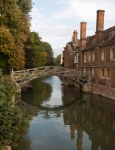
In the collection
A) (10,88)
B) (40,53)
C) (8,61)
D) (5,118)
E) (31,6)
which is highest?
(31,6)

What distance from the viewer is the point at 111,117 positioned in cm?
1548

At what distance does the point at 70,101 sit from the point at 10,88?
13.5 metres

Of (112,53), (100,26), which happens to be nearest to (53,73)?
(112,53)

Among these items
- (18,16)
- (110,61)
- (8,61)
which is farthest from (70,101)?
(18,16)

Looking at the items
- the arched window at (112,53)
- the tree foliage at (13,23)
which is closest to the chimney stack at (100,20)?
the arched window at (112,53)

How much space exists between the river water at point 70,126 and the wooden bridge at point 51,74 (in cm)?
308

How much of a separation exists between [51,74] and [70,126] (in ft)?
39.6

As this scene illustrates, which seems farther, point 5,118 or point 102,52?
point 102,52

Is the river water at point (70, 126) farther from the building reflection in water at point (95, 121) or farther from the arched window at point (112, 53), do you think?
the arched window at point (112, 53)

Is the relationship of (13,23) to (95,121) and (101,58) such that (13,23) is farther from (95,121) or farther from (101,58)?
(95,121)

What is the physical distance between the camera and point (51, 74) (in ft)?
81.7

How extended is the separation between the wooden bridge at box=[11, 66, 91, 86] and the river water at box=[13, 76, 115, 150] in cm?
308

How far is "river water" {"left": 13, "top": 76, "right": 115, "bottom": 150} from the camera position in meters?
10.4

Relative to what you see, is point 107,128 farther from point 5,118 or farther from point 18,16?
point 18,16
